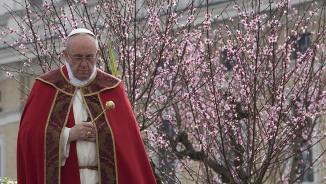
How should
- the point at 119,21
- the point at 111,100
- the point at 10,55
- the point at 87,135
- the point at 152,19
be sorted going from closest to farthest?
1. the point at 87,135
2. the point at 111,100
3. the point at 119,21
4. the point at 152,19
5. the point at 10,55

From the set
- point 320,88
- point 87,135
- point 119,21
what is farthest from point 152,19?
point 87,135

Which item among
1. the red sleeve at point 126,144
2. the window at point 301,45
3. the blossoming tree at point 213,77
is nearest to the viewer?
the red sleeve at point 126,144

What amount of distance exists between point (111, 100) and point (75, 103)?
10.9 inches

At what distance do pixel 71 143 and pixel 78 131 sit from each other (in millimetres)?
149

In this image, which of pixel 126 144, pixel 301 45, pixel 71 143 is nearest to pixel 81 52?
pixel 71 143

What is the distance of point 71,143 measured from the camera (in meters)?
4.09

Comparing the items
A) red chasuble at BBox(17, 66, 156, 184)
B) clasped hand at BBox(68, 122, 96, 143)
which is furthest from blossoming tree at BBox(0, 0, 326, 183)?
clasped hand at BBox(68, 122, 96, 143)

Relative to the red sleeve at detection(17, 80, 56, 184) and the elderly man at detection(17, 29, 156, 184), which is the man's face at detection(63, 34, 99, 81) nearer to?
the elderly man at detection(17, 29, 156, 184)

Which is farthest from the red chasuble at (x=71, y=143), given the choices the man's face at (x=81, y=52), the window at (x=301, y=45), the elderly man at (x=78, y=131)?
the window at (x=301, y=45)

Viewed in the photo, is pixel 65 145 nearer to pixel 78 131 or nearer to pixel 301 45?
pixel 78 131

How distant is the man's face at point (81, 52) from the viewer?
159 inches

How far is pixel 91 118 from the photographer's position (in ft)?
13.7

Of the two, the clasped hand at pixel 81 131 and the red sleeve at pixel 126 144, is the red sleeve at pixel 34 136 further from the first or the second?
the red sleeve at pixel 126 144

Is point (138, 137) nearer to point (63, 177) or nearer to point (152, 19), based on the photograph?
point (63, 177)
